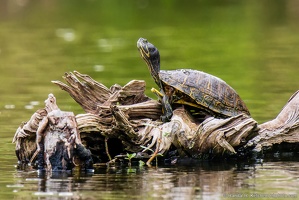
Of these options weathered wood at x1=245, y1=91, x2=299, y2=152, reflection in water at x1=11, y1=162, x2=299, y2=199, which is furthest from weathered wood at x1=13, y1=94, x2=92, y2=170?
weathered wood at x1=245, y1=91, x2=299, y2=152

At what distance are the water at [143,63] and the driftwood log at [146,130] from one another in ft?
0.79

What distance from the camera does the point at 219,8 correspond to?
3544cm

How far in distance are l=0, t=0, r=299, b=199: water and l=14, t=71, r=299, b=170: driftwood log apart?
241 mm

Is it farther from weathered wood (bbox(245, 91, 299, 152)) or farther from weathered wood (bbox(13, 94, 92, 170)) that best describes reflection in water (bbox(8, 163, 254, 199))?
weathered wood (bbox(245, 91, 299, 152))

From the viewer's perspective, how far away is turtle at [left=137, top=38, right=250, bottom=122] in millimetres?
10055

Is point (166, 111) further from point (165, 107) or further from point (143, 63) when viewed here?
point (143, 63)

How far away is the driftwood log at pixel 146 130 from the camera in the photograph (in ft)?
31.2

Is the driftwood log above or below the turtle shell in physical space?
below

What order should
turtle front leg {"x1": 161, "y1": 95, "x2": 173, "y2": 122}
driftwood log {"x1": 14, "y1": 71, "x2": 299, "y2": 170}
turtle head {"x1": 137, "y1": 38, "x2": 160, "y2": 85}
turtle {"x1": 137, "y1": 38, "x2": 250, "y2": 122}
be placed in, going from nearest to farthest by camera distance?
driftwood log {"x1": 14, "y1": 71, "x2": 299, "y2": 170} → turtle front leg {"x1": 161, "y1": 95, "x2": 173, "y2": 122} → turtle {"x1": 137, "y1": 38, "x2": 250, "y2": 122} → turtle head {"x1": 137, "y1": 38, "x2": 160, "y2": 85}

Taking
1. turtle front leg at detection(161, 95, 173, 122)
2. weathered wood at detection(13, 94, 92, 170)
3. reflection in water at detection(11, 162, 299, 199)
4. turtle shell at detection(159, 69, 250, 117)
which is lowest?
reflection in water at detection(11, 162, 299, 199)

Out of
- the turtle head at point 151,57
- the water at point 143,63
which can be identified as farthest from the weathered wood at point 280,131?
the turtle head at point 151,57

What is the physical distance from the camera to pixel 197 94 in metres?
10.1

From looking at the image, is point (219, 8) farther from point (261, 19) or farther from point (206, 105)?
point (206, 105)

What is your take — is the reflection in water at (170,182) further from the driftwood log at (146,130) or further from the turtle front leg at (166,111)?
the turtle front leg at (166,111)
